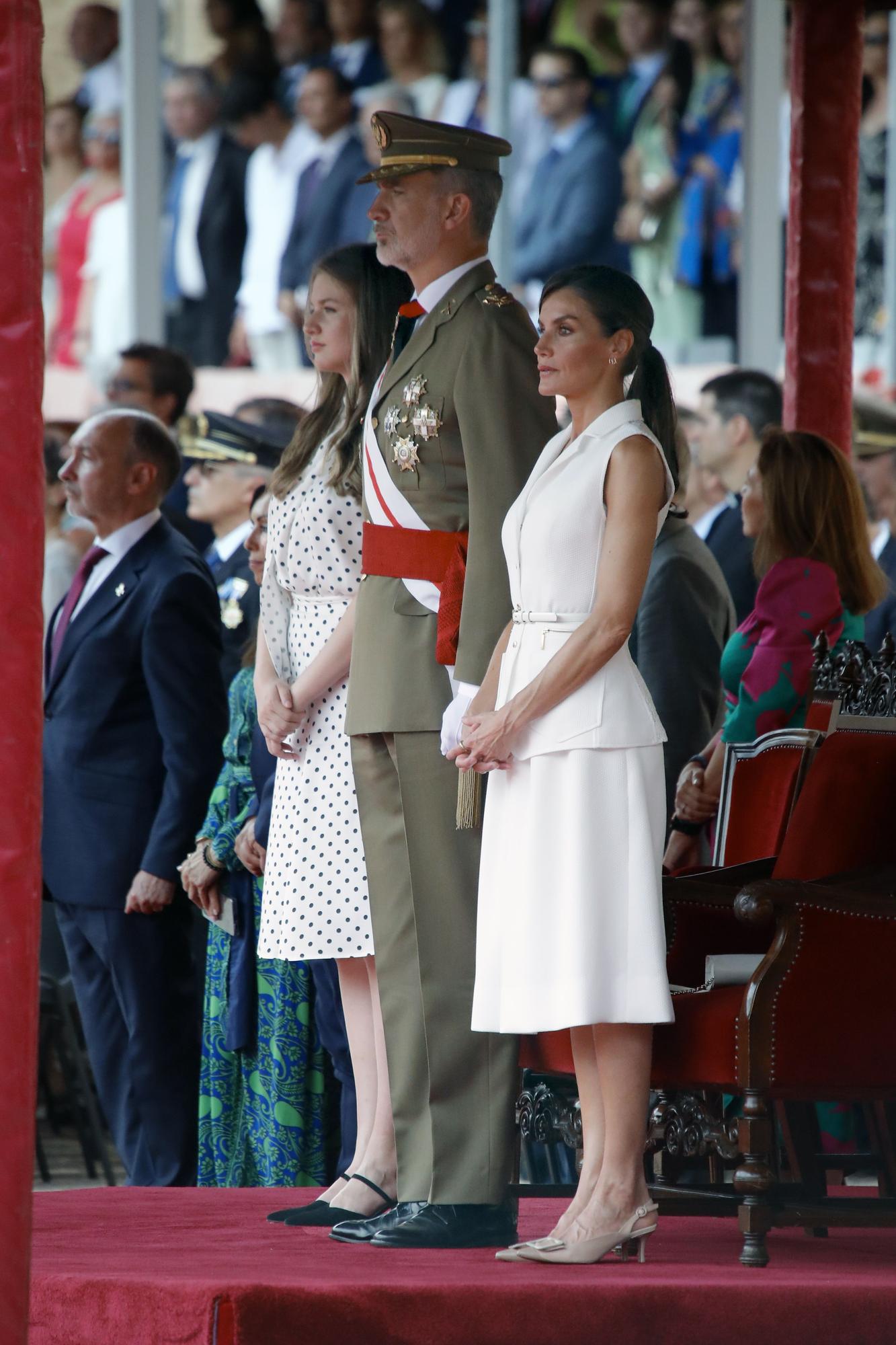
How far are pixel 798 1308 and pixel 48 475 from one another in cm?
393

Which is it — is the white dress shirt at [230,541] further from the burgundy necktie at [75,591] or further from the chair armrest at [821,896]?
the chair armrest at [821,896]

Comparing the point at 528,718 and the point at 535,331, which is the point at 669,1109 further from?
the point at 535,331

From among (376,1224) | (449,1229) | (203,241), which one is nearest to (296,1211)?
(376,1224)

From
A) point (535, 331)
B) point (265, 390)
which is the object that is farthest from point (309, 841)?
point (265, 390)

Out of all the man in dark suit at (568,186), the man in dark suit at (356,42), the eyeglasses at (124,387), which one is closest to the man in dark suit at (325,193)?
the man in dark suit at (356,42)

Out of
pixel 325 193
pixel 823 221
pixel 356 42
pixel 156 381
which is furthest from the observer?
pixel 356 42

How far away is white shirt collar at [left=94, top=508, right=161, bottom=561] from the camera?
15.6 ft

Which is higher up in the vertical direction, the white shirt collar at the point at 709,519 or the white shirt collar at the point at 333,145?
the white shirt collar at the point at 333,145

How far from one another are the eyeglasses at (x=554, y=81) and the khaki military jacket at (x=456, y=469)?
5979 mm

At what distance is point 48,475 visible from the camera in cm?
622

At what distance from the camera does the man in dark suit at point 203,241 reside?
29.2ft

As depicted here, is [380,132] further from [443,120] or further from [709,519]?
[443,120]

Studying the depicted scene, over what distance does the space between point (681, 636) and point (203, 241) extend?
4895mm

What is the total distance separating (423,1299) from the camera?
2812mm
